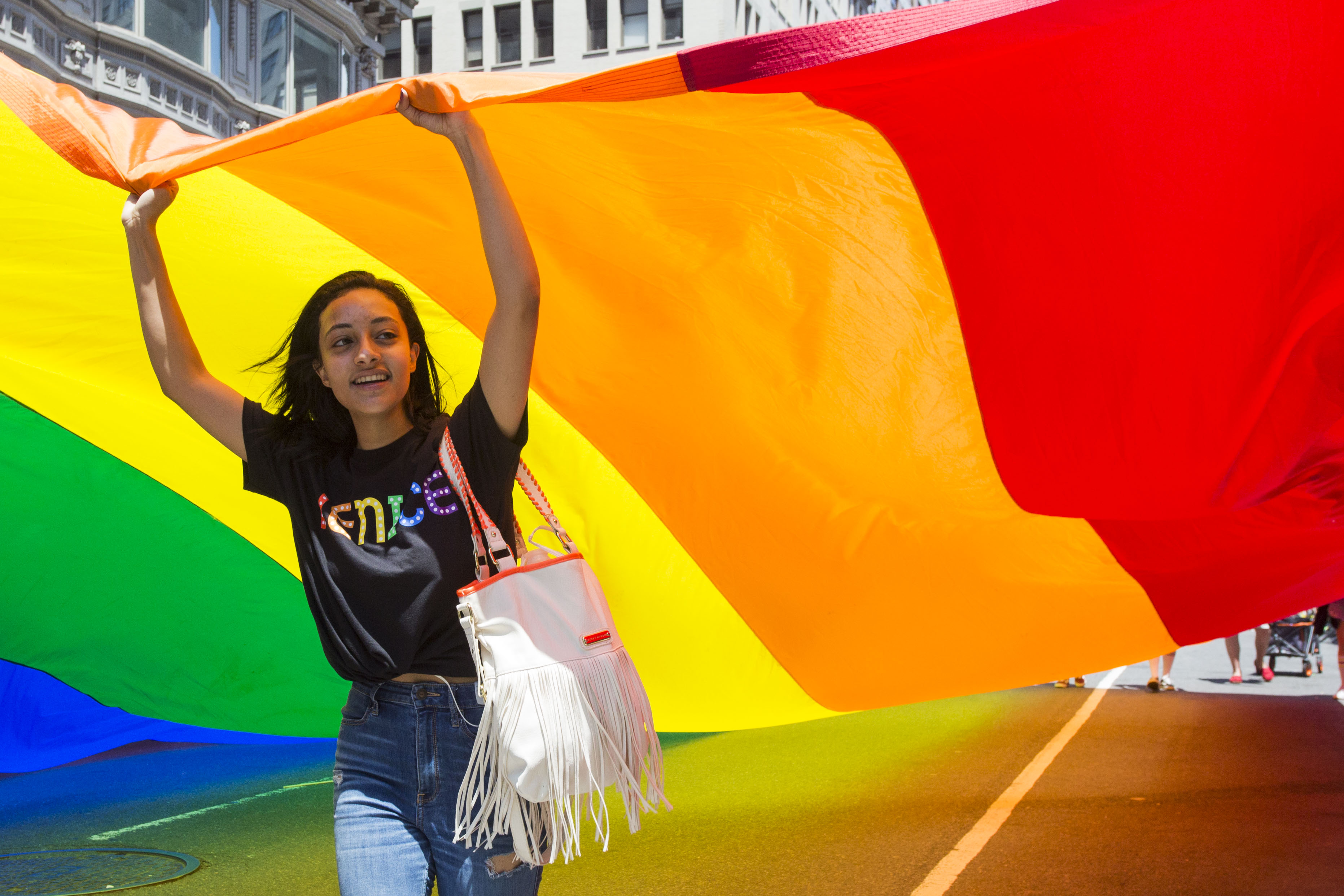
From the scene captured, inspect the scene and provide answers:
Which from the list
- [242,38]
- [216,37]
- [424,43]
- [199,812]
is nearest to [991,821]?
[199,812]

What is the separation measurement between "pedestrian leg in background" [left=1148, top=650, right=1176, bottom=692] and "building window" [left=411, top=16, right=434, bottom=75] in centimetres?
3720

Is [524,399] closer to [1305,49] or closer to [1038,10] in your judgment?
[1038,10]

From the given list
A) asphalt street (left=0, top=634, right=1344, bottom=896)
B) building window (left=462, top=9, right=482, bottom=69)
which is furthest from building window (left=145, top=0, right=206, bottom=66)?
building window (left=462, top=9, right=482, bottom=69)

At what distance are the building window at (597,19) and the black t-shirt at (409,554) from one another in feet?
141

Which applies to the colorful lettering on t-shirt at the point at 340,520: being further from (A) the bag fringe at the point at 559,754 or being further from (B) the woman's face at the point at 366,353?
(A) the bag fringe at the point at 559,754

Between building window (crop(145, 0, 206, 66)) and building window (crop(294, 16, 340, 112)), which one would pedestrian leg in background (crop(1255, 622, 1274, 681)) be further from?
building window (crop(294, 16, 340, 112))

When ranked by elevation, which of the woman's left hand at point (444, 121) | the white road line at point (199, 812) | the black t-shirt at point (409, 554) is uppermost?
the woman's left hand at point (444, 121)

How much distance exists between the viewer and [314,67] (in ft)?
86.4

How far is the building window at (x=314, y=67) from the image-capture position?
2583 cm

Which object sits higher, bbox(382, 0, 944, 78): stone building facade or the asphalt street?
bbox(382, 0, 944, 78): stone building facade

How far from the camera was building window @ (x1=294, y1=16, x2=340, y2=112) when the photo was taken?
84.7 ft

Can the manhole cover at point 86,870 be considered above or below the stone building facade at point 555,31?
below

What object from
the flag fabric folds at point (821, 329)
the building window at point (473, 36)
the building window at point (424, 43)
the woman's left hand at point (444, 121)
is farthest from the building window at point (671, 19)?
the woman's left hand at point (444, 121)

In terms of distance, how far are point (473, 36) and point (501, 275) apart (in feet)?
150
